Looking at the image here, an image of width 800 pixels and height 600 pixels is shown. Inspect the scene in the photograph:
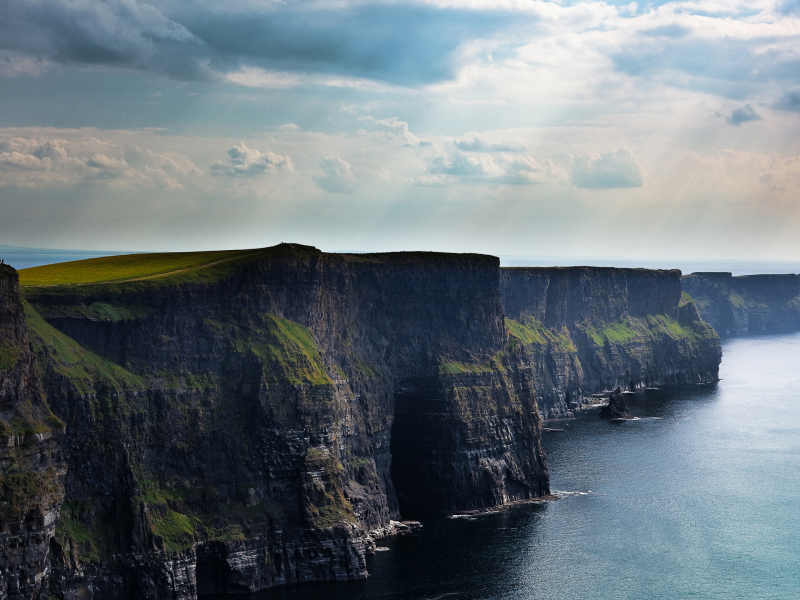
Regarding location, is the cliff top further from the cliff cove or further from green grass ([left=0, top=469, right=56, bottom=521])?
green grass ([left=0, top=469, right=56, bottom=521])

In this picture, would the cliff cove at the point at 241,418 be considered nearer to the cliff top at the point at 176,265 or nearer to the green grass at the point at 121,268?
the cliff top at the point at 176,265

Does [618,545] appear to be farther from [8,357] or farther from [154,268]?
[8,357]

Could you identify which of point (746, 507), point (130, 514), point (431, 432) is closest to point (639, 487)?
point (746, 507)

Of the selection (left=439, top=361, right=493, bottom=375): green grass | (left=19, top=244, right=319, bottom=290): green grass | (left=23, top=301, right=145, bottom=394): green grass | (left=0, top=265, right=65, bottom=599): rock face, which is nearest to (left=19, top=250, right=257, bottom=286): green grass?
(left=19, top=244, right=319, bottom=290): green grass

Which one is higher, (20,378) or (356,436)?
(20,378)

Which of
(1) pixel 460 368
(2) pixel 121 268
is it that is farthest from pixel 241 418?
(1) pixel 460 368

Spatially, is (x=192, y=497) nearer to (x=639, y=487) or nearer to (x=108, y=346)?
(x=108, y=346)
